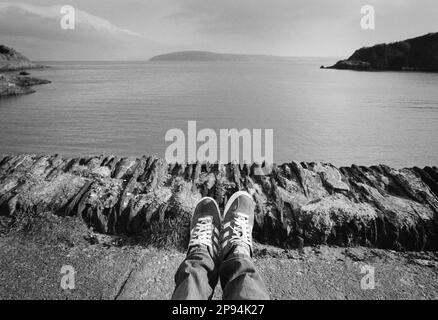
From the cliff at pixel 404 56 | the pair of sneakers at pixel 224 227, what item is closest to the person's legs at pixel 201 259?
the pair of sneakers at pixel 224 227

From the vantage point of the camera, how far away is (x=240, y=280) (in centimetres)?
371

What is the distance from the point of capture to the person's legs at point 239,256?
3.52 metres

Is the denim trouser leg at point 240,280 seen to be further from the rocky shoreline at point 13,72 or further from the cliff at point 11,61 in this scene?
the cliff at point 11,61

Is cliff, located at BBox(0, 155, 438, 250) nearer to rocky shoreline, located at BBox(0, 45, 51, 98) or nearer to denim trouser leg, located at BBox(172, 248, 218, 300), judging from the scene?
denim trouser leg, located at BBox(172, 248, 218, 300)

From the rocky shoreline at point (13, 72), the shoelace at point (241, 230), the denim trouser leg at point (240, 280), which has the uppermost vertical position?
the rocky shoreline at point (13, 72)

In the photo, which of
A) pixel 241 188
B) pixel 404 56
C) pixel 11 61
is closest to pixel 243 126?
pixel 241 188

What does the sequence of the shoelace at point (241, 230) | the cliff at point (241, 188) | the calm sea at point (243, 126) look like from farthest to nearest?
the calm sea at point (243, 126) < the cliff at point (241, 188) < the shoelace at point (241, 230)

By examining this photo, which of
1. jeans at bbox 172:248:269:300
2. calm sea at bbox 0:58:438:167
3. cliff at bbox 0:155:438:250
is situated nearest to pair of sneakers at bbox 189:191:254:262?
jeans at bbox 172:248:269:300

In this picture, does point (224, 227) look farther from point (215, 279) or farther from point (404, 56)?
point (404, 56)

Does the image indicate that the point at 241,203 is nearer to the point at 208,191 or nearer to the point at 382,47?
the point at 208,191

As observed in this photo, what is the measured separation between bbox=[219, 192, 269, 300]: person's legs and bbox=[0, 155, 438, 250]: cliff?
512 mm

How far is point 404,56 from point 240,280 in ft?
410

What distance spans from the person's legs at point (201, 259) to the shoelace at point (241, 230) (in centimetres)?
30
